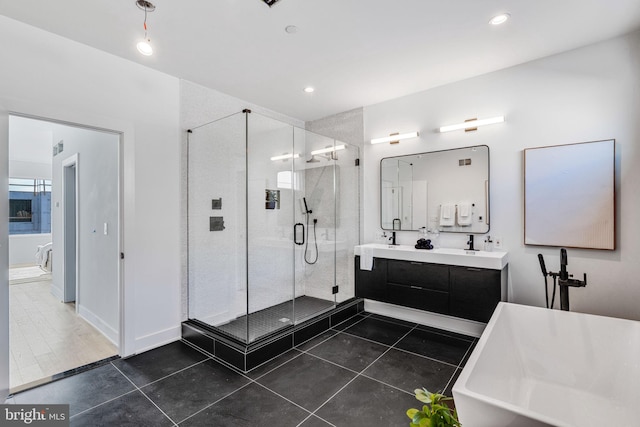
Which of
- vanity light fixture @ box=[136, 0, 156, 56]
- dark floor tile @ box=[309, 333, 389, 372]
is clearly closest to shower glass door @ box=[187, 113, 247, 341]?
dark floor tile @ box=[309, 333, 389, 372]

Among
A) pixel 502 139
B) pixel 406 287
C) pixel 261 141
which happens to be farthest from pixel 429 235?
pixel 261 141

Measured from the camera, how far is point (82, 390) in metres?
2.26

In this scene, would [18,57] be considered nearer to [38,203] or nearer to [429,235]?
[429,235]

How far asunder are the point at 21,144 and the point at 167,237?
695 centimetres

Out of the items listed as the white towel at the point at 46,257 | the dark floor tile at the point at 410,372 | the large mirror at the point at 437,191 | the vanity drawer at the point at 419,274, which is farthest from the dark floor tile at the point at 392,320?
the white towel at the point at 46,257

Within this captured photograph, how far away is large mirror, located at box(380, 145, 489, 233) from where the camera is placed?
3254mm

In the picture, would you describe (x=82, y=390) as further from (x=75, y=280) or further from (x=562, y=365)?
(x=562, y=365)

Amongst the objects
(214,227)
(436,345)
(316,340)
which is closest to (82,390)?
(214,227)

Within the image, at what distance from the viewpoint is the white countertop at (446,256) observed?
2.86m

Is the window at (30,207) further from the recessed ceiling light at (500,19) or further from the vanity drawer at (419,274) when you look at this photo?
the recessed ceiling light at (500,19)

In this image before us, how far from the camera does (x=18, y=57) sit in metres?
2.22

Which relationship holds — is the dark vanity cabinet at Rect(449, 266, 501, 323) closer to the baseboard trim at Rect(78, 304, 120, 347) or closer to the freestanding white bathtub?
the freestanding white bathtub

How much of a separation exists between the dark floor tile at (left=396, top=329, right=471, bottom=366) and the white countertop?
0.81 metres

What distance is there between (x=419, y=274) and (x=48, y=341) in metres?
3.95
